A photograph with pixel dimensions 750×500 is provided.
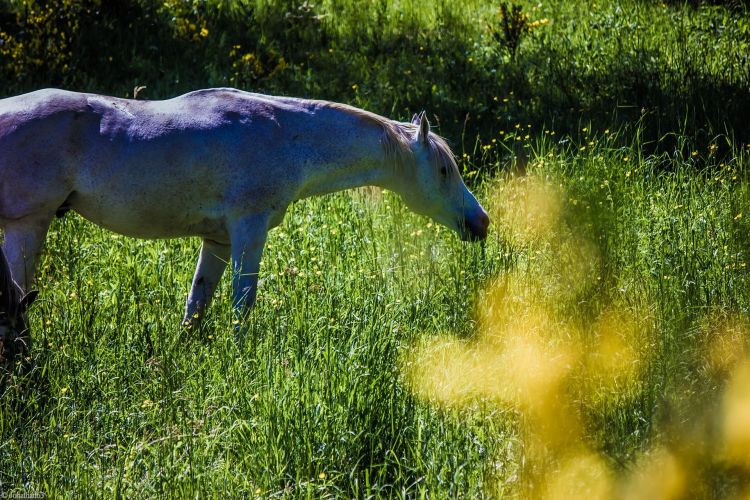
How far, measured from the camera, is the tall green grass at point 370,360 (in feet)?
14.7

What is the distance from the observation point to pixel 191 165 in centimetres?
595

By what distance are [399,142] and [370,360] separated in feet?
6.28

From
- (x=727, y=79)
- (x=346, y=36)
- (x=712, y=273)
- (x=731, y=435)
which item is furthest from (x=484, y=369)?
(x=346, y=36)

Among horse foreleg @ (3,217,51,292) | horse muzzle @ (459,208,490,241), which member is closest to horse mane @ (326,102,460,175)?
horse muzzle @ (459,208,490,241)

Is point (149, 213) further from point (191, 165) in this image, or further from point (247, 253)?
point (247, 253)

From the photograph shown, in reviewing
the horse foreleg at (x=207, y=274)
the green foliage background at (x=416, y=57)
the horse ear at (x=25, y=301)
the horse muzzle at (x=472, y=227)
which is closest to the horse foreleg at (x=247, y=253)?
the horse foreleg at (x=207, y=274)

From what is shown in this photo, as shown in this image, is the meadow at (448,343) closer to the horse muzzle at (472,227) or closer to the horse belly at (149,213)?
the horse muzzle at (472,227)

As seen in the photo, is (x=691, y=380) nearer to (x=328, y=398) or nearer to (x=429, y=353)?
(x=429, y=353)

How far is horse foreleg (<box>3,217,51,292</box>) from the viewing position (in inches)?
222

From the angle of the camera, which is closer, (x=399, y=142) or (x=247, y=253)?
(x=247, y=253)

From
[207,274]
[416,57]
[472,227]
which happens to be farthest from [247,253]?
[416,57]

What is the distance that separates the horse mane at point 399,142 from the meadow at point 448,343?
0.69m

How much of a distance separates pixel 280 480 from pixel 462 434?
923 millimetres

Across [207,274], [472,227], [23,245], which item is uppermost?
[23,245]
